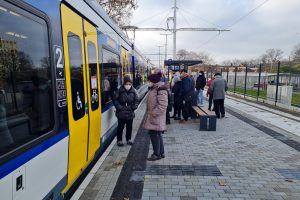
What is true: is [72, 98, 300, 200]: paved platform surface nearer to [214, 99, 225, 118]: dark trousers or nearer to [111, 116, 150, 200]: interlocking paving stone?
[111, 116, 150, 200]: interlocking paving stone

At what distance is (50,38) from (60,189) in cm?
175

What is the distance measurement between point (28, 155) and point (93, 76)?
8.92 feet

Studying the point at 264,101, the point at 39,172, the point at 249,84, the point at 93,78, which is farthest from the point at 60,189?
the point at 249,84

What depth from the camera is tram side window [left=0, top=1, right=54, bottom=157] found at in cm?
245

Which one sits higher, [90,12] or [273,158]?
[90,12]

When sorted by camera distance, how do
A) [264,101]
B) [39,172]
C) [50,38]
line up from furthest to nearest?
[264,101] < [50,38] < [39,172]

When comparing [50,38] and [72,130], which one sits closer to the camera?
[50,38]

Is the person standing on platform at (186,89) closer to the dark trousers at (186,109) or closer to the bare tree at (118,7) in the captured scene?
the dark trousers at (186,109)

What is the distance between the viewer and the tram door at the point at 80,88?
3.88m

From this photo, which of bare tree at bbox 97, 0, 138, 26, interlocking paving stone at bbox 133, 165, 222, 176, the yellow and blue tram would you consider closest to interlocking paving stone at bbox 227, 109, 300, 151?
interlocking paving stone at bbox 133, 165, 222, 176

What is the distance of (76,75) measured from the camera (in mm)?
4168

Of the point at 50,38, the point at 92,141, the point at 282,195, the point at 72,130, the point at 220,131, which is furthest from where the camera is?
the point at 220,131

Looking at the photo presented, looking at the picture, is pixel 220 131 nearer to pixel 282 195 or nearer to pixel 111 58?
pixel 111 58

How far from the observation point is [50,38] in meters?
3.30
